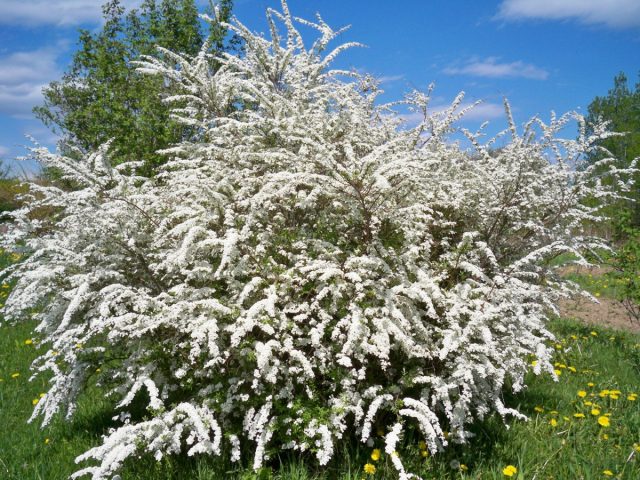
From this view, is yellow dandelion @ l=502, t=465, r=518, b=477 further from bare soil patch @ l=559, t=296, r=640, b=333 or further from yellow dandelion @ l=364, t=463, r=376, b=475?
bare soil patch @ l=559, t=296, r=640, b=333

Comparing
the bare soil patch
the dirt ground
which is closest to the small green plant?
the dirt ground

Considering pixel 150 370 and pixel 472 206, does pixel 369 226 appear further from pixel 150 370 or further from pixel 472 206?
pixel 150 370

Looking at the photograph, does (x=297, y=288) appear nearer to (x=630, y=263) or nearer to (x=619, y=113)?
(x=630, y=263)

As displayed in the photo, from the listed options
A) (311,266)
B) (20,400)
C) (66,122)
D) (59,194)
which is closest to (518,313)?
(311,266)

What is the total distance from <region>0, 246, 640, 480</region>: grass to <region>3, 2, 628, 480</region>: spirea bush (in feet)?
0.55

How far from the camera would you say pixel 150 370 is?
3.72 metres

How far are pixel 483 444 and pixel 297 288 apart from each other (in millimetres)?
1878

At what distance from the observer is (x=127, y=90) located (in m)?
9.58

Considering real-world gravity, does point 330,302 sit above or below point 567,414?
above

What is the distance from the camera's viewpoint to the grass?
141 inches

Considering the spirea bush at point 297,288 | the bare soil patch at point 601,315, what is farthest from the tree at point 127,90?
the bare soil patch at point 601,315

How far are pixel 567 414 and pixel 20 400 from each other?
523 cm

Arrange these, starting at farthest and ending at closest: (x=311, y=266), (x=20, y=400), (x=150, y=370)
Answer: (x=20, y=400), (x=150, y=370), (x=311, y=266)

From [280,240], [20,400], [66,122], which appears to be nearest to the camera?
[280,240]
